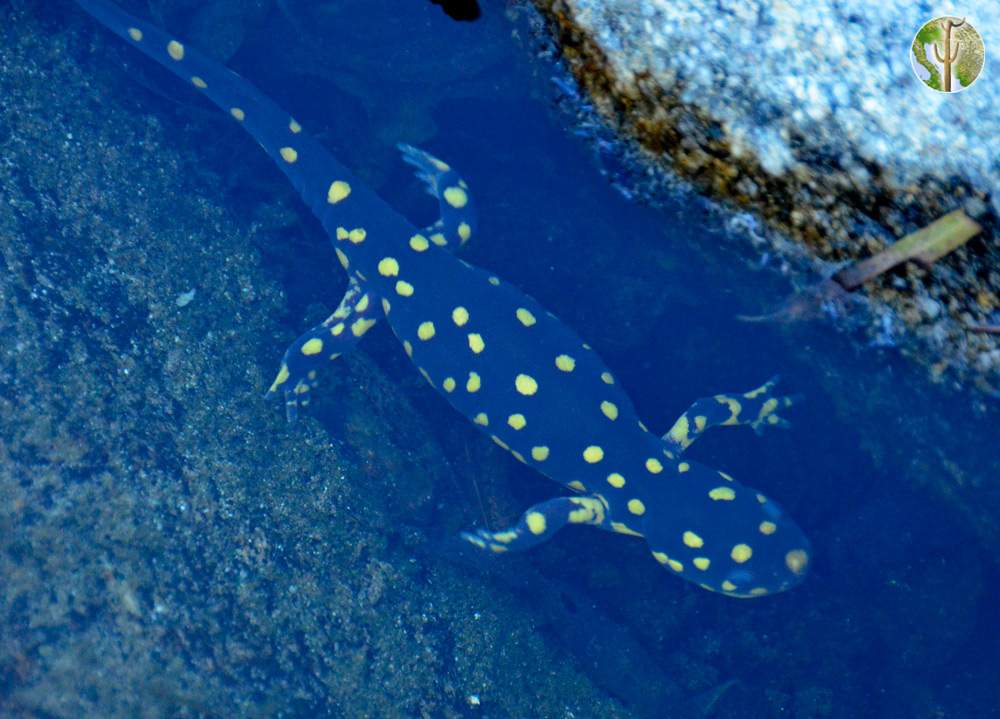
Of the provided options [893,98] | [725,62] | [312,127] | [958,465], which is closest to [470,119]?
[312,127]

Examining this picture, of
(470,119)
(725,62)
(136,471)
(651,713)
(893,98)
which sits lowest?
(651,713)

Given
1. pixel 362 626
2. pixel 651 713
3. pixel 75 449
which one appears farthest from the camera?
pixel 651 713

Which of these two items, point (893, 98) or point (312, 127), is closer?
point (893, 98)

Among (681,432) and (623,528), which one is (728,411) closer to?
(681,432)

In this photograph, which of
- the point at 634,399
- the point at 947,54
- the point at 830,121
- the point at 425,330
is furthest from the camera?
the point at 634,399

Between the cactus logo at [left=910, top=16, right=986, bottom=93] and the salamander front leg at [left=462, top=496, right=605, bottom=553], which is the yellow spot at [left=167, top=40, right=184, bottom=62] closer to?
the salamander front leg at [left=462, top=496, right=605, bottom=553]

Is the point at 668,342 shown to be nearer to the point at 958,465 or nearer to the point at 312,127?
the point at 958,465

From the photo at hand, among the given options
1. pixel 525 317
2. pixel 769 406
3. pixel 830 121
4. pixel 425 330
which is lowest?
pixel 425 330

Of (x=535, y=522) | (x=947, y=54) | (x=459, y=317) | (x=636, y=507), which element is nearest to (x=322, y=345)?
(x=459, y=317)

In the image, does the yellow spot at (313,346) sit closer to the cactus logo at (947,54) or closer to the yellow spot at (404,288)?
the yellow spot at (404,288)
